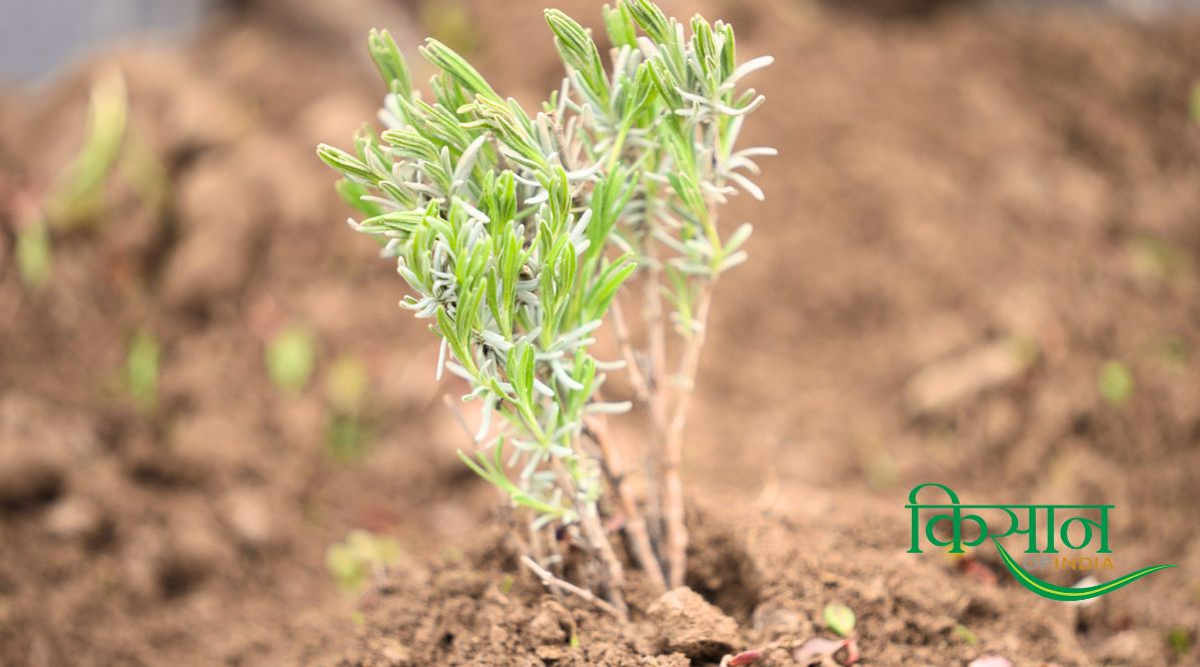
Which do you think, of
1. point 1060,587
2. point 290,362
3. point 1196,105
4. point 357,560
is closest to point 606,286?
point 1060,587

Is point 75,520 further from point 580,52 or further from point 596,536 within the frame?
point 580,52

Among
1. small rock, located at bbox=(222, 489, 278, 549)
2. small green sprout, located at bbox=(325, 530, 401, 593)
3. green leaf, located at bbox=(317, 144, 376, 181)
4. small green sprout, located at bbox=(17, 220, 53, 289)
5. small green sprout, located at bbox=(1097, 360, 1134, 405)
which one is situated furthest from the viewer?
small green sprout, located at bbox=(17, 220, 53, 289)

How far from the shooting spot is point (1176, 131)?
323 cm

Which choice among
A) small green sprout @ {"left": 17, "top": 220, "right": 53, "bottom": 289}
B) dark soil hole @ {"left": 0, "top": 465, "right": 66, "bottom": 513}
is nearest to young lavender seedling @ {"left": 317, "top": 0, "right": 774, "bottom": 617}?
dark soil hole @ {"left": 0, "top": 465, "right": 66, "bottom": 513}

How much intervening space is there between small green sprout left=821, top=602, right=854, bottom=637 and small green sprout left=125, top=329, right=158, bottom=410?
1968 mm

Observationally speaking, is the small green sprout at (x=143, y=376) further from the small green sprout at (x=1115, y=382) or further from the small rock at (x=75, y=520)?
the small green sprout at (x=1115, y=382)

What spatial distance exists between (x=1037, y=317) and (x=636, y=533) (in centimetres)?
172

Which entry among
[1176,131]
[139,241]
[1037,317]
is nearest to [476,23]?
[139,241]

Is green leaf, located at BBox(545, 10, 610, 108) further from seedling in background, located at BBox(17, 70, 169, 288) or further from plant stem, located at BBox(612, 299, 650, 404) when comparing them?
seedling in background, located at BBox(17, 70, 169, 288)

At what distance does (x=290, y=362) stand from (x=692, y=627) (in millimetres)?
1821

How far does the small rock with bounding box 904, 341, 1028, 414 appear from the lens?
2607mm

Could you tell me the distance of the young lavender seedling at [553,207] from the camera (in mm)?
1141

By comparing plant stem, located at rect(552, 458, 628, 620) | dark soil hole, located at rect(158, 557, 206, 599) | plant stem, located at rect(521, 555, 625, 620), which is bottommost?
plant stem, located at rect(521, 555, 625, 620)

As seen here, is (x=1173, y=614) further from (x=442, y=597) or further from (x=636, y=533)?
(x=442, y=597)
